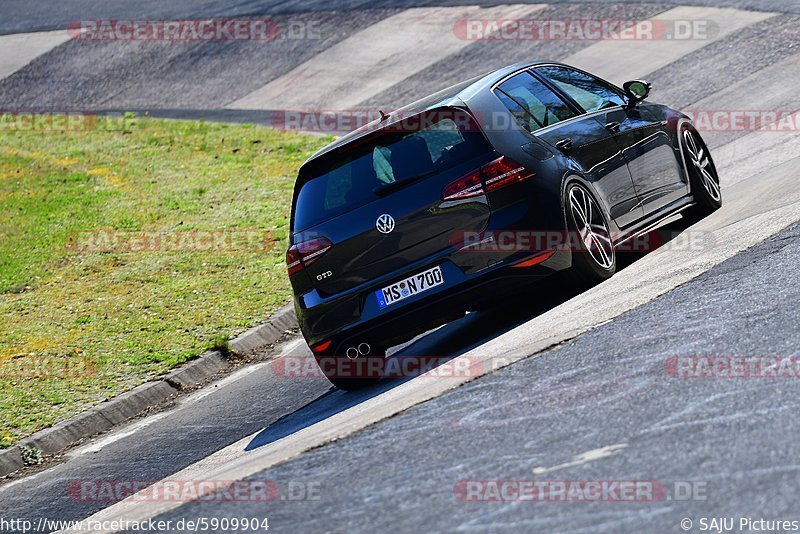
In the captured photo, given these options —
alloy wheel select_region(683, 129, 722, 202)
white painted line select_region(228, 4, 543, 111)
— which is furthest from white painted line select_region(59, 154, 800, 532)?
white painted line select_region(228, 4, 543, 111)

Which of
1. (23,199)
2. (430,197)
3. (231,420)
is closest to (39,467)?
(231,420)

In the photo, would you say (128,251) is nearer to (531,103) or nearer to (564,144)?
(531,103)

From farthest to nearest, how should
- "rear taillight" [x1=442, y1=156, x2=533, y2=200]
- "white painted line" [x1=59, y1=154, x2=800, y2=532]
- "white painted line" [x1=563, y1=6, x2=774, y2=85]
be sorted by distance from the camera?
"white painted line" [x1=563, y1=6, x2=774, y2=85], "rear taillight" [x1=442, y1=156, x2=533, y2=200], "white painted line" [x1=59, y1=154, x2=800, y2=532]

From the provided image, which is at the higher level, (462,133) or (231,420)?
(462,133)

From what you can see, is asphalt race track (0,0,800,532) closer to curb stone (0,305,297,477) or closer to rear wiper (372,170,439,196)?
curb stone (0,305,297,477)

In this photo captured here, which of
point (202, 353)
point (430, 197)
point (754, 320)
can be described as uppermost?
point (430, 197)

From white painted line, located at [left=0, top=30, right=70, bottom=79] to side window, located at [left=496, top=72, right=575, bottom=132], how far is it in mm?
16294

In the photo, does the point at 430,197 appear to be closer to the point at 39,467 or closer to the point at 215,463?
the point at 215,463

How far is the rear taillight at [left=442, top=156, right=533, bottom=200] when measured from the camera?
8141 mm

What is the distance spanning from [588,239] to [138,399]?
153 inches

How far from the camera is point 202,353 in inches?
423

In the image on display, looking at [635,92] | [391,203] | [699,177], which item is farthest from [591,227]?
[699,177]

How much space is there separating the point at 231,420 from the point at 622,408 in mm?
3679

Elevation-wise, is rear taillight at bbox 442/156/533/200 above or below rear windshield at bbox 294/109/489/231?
below
